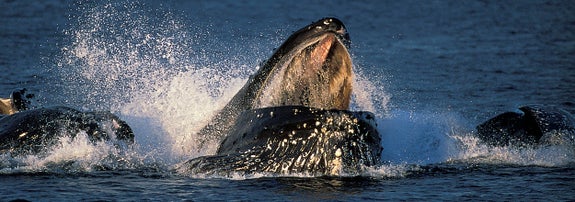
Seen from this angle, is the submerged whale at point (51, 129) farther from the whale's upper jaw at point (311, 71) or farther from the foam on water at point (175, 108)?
the whale's upper jaw at point (311, 71)

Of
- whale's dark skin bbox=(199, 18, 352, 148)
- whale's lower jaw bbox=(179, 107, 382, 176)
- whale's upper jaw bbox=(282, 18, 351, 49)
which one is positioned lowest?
whale's lower jaw bbox=(179, 107, 382, 176)

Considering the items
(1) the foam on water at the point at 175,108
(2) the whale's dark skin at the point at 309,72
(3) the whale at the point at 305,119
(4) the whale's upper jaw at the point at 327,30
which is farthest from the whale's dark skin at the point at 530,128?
(4) the whale's upper jaw at the point at 327,30

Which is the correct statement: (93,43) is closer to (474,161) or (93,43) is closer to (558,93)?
(558,93)

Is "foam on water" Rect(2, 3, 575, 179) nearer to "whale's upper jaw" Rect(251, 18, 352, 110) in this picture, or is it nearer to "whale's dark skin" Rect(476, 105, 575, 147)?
"whale's dark skin" Rect(476, 105, 575, 147)

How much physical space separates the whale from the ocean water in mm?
164

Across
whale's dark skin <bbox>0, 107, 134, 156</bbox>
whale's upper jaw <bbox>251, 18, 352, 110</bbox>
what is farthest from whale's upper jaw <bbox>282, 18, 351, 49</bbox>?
whale's dark skin <bbox>0, 107, 134, 156</bbox>

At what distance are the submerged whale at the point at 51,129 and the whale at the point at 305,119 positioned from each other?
70.4 inches

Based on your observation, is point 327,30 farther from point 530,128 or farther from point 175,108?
point 175,108

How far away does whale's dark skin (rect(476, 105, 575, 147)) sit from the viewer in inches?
500

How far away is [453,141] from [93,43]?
10.8 metres

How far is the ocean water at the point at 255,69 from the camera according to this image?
36.2 feet

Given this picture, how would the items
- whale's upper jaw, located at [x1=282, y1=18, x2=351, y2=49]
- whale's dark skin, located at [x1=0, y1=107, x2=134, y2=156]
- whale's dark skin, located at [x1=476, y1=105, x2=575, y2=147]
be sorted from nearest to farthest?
whale's upper jaw, located at [x1=282, y1=18, x2=351, y2=49]
whale's dark skin, located at [x1=0, y1=107, x2=134, y2=156]
whale's dark skin, located at [x1=476, y1=105, x2=575, y2=147]

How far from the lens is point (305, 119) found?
419 inches

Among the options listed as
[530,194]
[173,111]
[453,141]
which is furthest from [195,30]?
[530,194]
